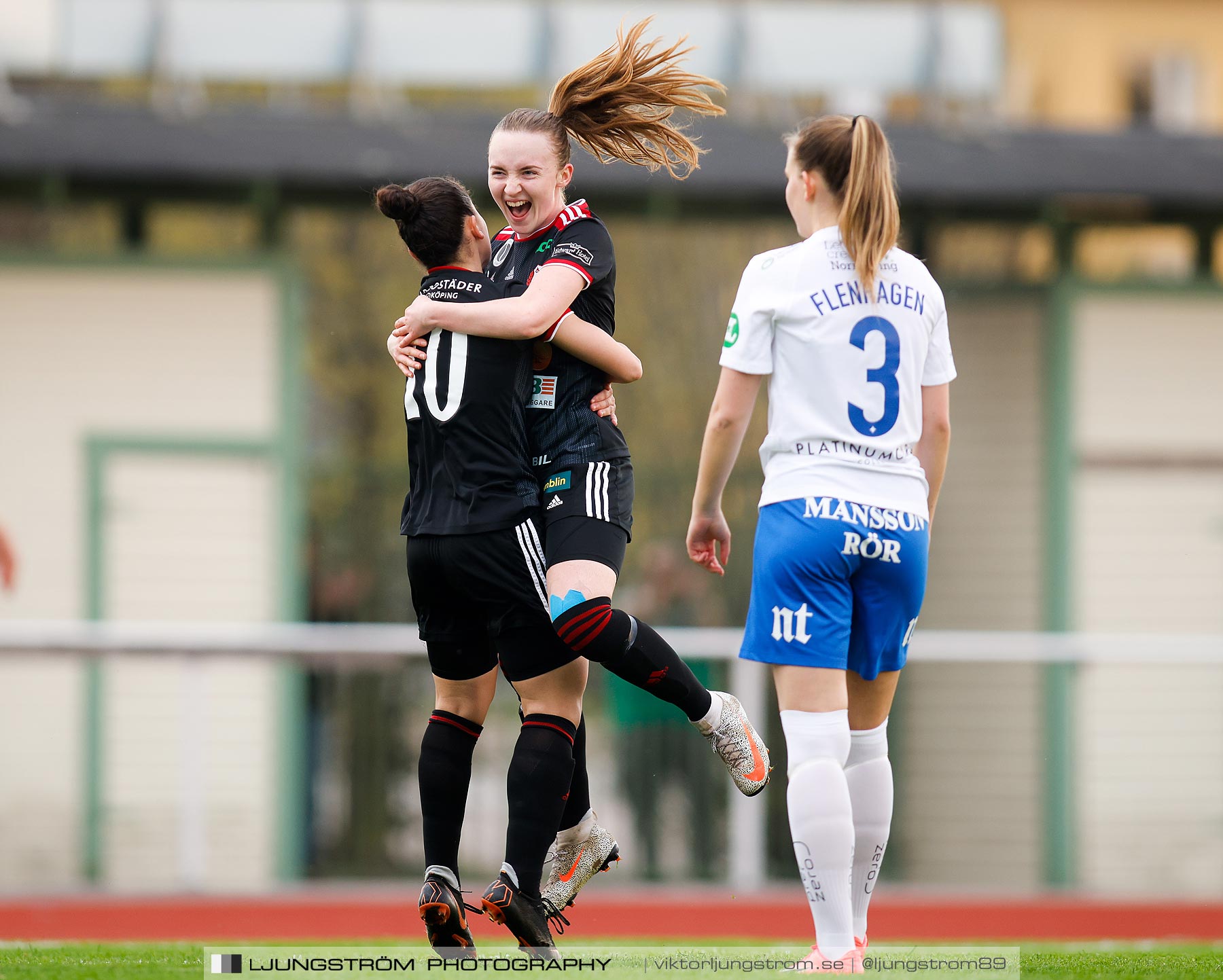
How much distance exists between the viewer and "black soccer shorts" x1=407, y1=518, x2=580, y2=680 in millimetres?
3750

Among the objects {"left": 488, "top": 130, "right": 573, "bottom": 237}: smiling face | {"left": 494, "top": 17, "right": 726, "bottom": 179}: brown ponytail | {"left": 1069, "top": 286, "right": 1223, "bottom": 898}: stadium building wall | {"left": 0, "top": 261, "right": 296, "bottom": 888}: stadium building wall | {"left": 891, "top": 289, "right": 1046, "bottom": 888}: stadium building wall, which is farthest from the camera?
{"left": 1069, "top": 286, "right": 1223, "bottom": 898}: stadium building wall

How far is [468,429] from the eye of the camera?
3.74 meters

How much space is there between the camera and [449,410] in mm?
3742

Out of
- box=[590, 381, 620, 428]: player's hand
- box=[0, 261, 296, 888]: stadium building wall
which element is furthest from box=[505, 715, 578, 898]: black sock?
box=[0, 261, 296, 888]: stadium building wall

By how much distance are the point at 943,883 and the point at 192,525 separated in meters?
5.30

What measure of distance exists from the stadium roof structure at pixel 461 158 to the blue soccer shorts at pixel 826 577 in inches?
247

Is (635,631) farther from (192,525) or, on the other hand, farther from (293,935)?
(192,525)

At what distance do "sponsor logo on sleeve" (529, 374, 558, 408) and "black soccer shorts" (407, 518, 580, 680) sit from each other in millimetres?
306

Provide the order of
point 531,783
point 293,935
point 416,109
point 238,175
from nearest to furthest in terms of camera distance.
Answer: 1. point 531,783
2. point 293,935
3. point 238,175
4. point 416,109

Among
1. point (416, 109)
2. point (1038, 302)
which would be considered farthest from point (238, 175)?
point (1038, 302)

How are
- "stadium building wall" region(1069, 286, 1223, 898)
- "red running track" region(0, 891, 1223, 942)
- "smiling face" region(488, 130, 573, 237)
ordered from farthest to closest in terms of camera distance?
"stadium building wall" region(1069, 286, 1223, 898) → "red running track" region(0, 891, 1223, 942) → "smiling face" region(488, 130, 573, 237)

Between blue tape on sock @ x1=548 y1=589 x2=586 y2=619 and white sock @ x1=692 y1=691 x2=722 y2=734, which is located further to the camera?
white sock @ x1=692 y1=691 x2=722 y2=734

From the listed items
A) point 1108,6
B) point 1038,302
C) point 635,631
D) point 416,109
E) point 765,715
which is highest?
point 1108,6

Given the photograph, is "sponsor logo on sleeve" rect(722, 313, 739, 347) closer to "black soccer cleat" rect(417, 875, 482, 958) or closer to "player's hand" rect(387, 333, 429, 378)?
"player's hand" rect(387, 333, 429, 378)
